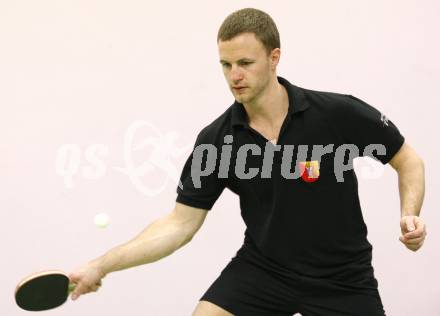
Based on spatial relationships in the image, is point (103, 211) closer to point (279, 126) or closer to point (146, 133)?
point (146, 133)

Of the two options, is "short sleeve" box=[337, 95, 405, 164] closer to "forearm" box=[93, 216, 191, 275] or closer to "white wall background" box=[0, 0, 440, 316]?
"forearm" box=[93, 216, 191, 275]

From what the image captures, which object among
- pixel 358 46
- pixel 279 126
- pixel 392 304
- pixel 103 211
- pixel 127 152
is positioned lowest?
pixel 392 304

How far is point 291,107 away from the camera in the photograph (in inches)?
117

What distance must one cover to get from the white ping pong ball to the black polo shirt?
41.8 inches

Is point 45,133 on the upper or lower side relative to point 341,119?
lower

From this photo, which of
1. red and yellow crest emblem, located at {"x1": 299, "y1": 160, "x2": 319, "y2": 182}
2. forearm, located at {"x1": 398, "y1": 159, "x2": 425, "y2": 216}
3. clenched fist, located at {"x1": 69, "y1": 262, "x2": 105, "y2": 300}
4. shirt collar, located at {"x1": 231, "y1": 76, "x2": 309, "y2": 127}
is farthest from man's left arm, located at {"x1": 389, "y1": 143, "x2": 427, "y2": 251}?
clenched fist, located at {"x1": 69, "y1": 262, "x2": 105, "y2": 300}

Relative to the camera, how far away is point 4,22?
3.97 m

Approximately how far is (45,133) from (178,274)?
107cm

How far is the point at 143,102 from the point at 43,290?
5.48 ft

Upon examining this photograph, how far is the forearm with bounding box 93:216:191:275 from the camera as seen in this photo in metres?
2.80

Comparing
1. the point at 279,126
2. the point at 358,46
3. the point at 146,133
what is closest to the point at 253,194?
the point at 279,126

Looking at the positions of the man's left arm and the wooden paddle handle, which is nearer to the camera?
the wooden paddle handle

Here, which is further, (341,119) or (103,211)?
(103,211)

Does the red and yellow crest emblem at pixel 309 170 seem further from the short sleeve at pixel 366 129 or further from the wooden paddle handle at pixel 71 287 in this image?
the wooden paddle handle at pixel 71 287
